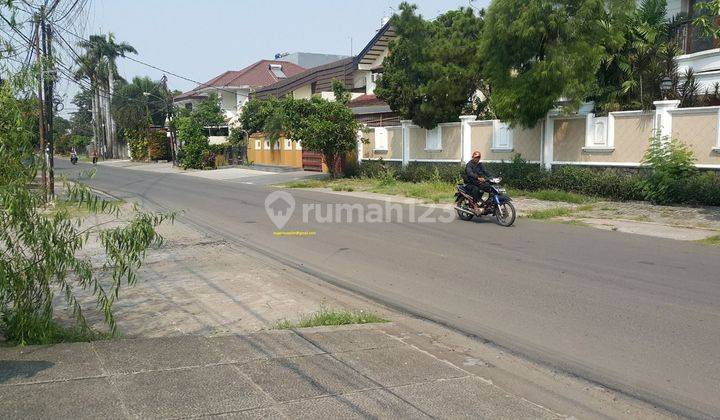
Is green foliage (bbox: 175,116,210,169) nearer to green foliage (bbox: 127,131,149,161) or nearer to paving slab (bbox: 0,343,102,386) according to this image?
green foliage (bbox: 127,131,149,161)

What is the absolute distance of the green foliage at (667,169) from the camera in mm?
15273

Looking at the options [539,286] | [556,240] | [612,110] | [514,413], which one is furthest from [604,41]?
[514,413]

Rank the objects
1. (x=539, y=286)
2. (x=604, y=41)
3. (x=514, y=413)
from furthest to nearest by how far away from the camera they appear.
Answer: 1. (x=604, y=41)
2. (x=539, y=286)
3. (x=514, y=413)

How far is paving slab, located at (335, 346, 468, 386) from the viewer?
15.8 feet

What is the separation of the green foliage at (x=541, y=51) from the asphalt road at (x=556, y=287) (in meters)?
5.27

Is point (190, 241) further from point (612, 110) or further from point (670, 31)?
point (670, 31)

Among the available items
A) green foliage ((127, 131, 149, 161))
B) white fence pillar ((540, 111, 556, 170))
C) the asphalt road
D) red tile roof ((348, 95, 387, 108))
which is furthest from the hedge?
green foliage ((127, 131, 149, 161))

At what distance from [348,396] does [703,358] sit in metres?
3.18

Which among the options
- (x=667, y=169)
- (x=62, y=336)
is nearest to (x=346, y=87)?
(x=667, y=169)

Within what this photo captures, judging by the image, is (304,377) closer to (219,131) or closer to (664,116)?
(664,116)

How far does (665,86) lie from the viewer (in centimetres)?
1748

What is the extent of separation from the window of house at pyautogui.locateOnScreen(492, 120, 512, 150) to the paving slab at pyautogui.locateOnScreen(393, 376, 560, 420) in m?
17.0

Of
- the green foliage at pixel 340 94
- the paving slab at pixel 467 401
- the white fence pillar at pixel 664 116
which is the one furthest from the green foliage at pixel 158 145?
the paving slab at pixel 467 401

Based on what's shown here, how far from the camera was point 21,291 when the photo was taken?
5398 mm
